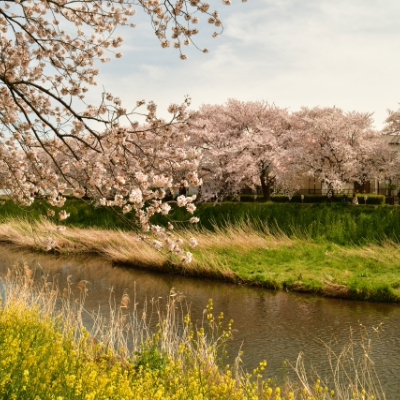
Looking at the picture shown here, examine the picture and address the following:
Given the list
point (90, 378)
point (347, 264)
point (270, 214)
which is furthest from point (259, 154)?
point (90, 378)

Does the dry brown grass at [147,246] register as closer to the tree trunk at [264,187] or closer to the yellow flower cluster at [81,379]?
the yellow flower cluster at [81,379]

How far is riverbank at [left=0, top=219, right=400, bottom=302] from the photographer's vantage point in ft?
52.9

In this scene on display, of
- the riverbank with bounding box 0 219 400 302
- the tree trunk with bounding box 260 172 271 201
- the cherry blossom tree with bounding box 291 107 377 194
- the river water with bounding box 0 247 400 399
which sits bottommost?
the river water with bounding box 0 247 400 399

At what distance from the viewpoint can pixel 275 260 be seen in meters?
19.6

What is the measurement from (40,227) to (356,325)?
1766cm

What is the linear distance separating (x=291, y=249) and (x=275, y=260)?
1658 mm

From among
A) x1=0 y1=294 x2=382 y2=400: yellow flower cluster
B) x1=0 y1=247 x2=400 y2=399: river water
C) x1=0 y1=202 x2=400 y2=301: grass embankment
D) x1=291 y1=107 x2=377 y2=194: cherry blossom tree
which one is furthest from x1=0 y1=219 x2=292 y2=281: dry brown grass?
x1=291 y1=107 x2=377 y2=194: cherry blossom tree

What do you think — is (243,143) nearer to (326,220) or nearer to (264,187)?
(264,187)

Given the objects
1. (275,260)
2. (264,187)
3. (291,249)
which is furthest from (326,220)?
(264,187)

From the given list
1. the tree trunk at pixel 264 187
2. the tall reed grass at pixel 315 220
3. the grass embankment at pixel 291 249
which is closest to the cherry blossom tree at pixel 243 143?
the tree trunk at pixel 264 187

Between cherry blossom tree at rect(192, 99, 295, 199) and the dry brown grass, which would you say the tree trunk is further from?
the dry brown grass

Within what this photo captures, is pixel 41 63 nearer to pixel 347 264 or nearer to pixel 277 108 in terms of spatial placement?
pixel 347 264

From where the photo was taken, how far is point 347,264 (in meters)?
18.5

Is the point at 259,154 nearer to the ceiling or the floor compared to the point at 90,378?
nearer to the ceiling
